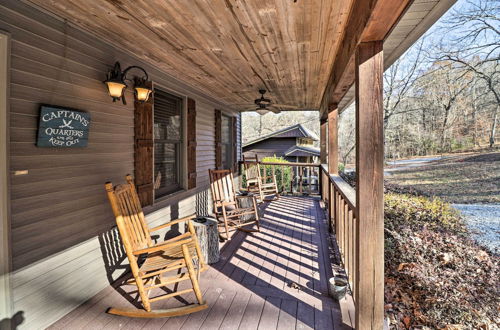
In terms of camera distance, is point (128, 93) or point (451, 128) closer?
point (128, 93)

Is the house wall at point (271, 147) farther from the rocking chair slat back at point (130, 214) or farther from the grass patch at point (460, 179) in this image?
the rocking chair slat back at point (130, 214)

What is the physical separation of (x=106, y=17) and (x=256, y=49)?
137 cm

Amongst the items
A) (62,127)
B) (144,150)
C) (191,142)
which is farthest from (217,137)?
(62,127)

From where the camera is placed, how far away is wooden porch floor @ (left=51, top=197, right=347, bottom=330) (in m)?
2.03

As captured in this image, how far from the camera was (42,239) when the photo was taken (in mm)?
1981

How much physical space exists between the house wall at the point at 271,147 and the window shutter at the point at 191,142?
11507 mm

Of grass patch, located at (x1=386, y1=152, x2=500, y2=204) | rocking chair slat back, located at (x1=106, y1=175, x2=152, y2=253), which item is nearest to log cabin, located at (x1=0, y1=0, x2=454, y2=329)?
rocking chair slat back, located at (x1=106, y1=175, x2=152, y2=253)

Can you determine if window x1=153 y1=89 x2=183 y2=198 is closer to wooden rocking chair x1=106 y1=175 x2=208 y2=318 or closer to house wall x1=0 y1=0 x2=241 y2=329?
house wall x1=0 y1=0 x2=241 y2=329

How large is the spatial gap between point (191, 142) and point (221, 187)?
89cm

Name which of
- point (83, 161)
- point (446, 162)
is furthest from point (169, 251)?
point (446, 162)

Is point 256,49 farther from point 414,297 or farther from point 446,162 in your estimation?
point 446,162

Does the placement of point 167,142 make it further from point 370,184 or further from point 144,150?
point 370,184

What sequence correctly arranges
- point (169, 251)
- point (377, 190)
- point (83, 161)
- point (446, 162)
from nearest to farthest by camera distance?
point (377, 190) → point (83, 161) → point (169, 251) → point (446, 162)

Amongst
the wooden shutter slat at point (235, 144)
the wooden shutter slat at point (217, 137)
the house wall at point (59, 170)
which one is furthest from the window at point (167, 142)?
the wooden shutter slat at point (235, 144)
